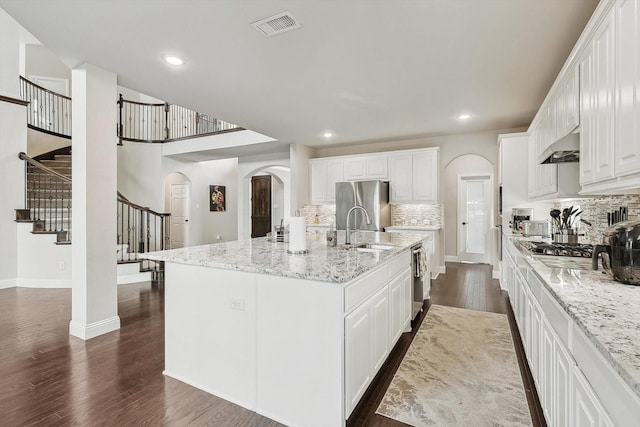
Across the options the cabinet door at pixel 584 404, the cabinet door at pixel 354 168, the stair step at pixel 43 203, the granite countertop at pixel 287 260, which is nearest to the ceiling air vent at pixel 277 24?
the granite countertop at pixel 287 260

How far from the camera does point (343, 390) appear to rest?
1.79 metres

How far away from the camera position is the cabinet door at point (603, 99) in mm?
1685

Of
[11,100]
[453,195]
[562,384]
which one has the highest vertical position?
[11,100]

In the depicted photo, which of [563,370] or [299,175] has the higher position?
[299,175]

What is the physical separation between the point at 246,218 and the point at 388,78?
5708 mm

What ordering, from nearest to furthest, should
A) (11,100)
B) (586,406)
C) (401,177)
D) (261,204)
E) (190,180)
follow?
(586,406)
(11,100)
(401,177)
(190,180)
(261,204)

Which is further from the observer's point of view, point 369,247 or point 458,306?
point 458,306

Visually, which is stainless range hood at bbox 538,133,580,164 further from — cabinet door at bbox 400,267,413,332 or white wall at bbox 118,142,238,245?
white wall at bbox 118,142,238,245

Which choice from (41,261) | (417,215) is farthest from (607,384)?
(41,261)

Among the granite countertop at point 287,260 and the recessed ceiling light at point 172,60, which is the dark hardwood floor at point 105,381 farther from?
the recessed ceiling light at point 172,60

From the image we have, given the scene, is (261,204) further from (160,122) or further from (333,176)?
(333,176)

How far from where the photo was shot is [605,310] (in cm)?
125

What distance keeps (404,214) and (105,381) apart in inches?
221

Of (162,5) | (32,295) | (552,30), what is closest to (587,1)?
(552,30)
